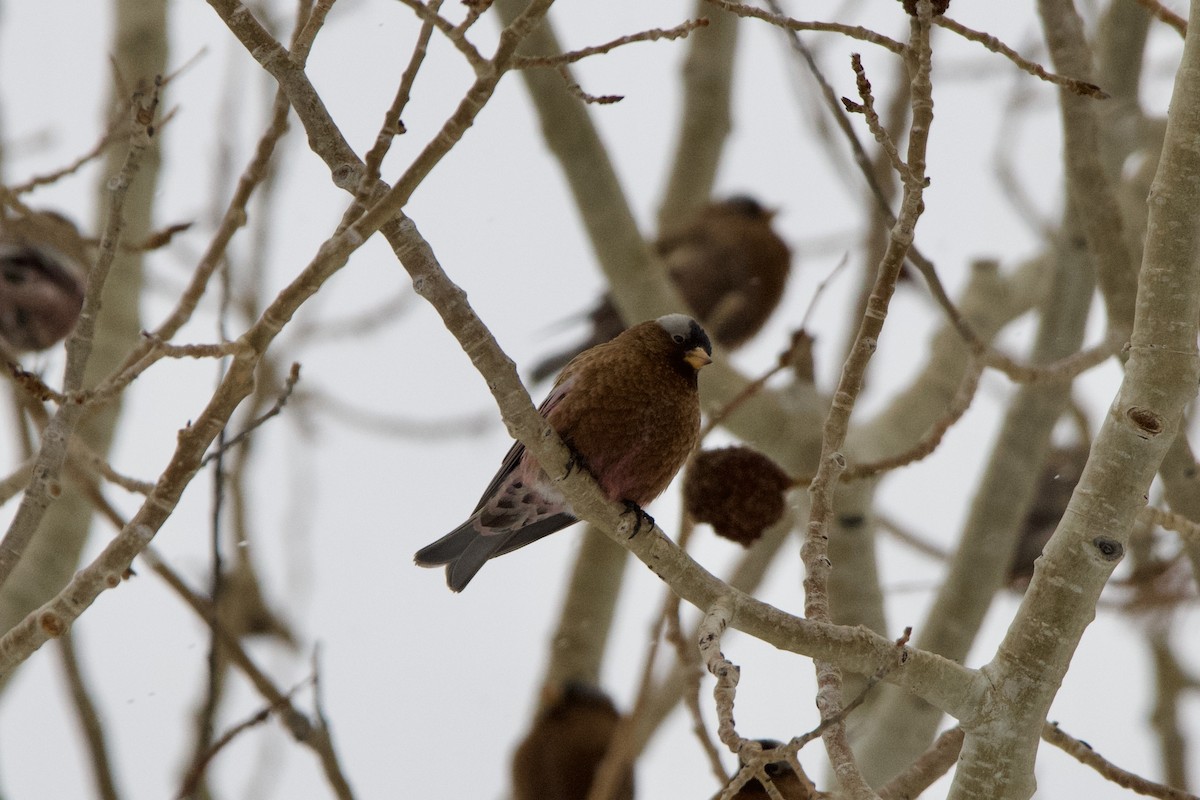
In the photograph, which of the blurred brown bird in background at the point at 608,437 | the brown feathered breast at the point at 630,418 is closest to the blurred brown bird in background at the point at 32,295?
the blurred brown bird in background at the point at 608,437

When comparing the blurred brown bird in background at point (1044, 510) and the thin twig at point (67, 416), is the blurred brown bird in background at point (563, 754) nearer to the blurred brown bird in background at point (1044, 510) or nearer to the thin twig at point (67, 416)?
the blurred brown bird in background at point (1044, 510)

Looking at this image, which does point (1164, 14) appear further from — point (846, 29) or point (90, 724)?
point (90, 724)

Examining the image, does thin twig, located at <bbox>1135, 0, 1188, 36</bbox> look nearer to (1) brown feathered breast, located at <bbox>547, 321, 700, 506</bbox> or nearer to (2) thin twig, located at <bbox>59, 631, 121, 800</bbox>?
(1) brown feathered breast, located at <bbox>547, 321, 700, 506</bbox>

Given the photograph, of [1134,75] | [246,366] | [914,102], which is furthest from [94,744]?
[1134,75]

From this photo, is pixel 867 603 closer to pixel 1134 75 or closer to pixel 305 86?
pixel 1134 75

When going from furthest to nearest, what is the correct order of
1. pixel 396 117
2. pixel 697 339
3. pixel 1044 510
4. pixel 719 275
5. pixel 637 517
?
1. pixel 719 275
2. pixel 1044 510
3. pixel 697 339
4. pixel 637 517
5. pixel 396 117

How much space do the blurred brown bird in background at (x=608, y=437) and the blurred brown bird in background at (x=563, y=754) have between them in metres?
2.20

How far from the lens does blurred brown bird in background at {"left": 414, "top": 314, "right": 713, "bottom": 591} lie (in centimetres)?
346

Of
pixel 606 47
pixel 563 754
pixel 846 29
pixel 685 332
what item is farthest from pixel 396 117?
pixel 563 754

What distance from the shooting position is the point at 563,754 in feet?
18.9

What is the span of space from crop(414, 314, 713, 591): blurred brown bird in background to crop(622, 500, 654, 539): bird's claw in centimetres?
2

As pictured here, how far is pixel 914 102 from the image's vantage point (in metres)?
2.48

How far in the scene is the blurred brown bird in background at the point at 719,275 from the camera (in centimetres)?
757

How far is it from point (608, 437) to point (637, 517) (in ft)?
1.72
